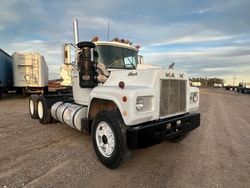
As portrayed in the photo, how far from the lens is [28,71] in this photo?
53.3 ft

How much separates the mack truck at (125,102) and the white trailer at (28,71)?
1199 centimetres

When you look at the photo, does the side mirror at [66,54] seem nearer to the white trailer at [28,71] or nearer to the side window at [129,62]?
the side window at [129,62]

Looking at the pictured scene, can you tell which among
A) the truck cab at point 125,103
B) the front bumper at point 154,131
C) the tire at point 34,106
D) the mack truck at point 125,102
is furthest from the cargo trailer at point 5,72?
the front bumper at point 154,131

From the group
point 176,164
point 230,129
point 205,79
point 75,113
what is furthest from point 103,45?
point 205,79

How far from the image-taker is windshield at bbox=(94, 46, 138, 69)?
500 centimetres

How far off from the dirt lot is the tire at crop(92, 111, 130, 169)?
214 mm

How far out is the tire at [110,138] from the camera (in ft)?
11.5

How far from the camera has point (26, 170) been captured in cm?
373

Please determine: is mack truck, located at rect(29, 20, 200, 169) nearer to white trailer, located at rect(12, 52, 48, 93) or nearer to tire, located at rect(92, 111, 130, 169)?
tire, located at rect(92, 111, 130, 169)

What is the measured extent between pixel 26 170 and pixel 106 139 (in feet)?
4.83

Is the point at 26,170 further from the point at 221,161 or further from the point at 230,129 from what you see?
the point at 230,129

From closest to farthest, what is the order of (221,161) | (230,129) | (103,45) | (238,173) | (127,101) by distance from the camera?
(127,101)
(238,173)
(221,161)
(103,45)
(230,129)

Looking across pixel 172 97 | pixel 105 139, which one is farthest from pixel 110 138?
pixel 172 97

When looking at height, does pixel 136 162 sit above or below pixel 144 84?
below
